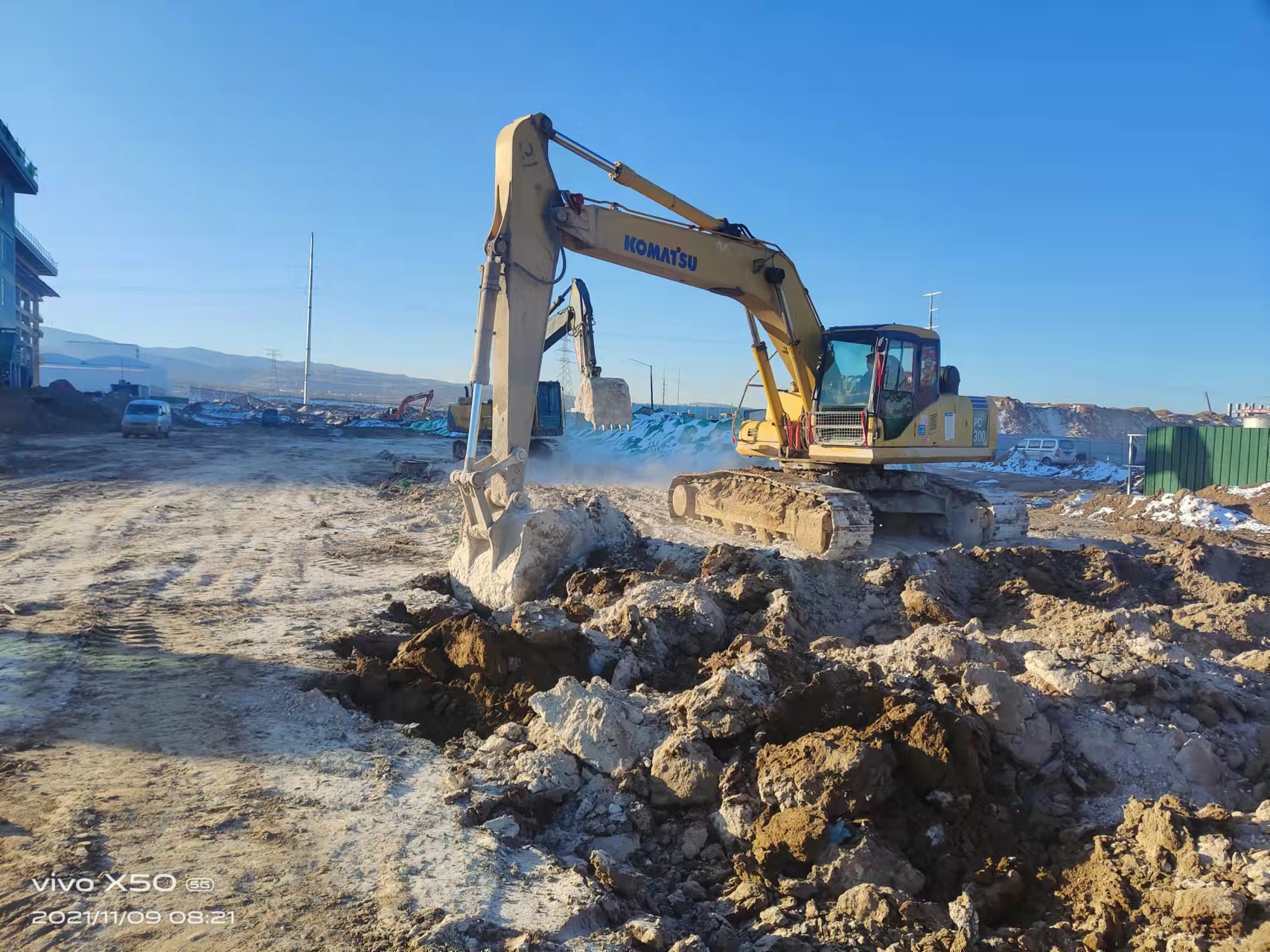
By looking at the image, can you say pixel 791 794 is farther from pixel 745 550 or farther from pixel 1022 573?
pixel 1022 573

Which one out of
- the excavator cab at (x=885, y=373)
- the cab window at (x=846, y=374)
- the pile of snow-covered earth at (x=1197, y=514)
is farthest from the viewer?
the pile of snow-covered earth at (x=1197, y=514)

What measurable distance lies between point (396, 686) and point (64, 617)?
12.5 ft

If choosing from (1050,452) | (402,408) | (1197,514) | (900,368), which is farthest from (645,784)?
(402,408)

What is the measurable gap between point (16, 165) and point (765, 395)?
5477cm

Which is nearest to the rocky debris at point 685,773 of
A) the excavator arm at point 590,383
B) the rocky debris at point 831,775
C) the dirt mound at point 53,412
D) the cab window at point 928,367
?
the rocky debris at point 831,775

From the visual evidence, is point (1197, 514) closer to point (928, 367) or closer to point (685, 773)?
point (928, 367)

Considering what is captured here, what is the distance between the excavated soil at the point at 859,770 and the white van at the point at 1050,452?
97.8 ft

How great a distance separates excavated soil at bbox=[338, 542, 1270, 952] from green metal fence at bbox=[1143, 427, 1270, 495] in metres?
16.4

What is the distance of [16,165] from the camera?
47469mm

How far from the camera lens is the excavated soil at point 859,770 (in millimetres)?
3240

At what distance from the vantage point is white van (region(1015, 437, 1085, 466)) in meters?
33.8

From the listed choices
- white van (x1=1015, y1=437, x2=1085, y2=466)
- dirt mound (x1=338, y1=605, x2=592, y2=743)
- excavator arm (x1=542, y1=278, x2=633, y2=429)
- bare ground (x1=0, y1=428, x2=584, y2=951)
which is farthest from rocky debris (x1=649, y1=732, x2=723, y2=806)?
white van (x1=1015, y1=437, x2=1085, y2=466)

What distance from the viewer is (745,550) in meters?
8.25

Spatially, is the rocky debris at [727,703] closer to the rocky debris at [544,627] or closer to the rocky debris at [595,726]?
the rocky debris at [595,726]
